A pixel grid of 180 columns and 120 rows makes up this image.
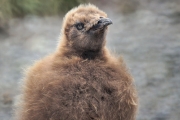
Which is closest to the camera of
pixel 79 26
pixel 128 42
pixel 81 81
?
pixel 81 81

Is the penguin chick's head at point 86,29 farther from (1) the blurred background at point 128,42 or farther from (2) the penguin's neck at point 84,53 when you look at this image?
(1) the blurred background at point 128,42

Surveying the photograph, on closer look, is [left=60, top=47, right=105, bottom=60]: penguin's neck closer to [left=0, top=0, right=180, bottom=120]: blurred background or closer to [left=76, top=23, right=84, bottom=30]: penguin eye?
[left=76, top=23, right=84, bottom=30]: penguin eye

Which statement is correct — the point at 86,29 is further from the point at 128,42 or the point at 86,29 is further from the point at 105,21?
the point at 128,42

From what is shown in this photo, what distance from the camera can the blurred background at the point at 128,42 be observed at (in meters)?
3.66

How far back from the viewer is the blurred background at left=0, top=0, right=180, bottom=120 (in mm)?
3658

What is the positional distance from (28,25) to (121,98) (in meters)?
2.59

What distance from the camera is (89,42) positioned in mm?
2570

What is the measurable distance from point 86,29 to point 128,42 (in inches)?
75.7

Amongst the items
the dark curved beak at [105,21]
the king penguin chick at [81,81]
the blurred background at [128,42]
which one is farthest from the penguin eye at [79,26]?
the blurred background at [128,42]

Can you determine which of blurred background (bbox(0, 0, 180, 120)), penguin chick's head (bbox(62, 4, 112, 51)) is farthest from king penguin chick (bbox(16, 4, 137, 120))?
blurred background (bbox(0, 0, 180, 120))

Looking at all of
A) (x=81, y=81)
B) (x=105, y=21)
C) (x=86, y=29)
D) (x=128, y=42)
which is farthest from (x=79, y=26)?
(x=128, y=42)

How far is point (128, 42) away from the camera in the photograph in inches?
175

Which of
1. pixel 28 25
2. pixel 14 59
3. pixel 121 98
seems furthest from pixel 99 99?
pixel 28 25

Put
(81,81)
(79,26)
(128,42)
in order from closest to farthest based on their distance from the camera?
(81,81) → (79,26) → (128,42)
